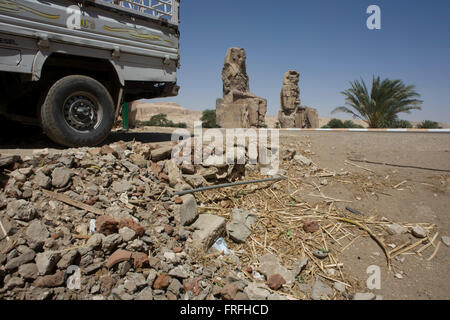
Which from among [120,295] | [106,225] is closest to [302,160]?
[106,225]

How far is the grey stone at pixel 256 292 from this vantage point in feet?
8.59

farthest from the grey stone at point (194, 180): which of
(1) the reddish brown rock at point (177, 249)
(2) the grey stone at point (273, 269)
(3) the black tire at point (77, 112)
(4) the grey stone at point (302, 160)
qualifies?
(4) the grey stone at point (302, 160)

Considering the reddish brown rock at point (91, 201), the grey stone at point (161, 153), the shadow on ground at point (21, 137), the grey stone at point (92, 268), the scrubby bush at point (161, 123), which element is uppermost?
the scrubby bush at point (161, 123)

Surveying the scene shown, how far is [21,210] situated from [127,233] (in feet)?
3.34

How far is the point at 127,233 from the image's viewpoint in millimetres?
2740

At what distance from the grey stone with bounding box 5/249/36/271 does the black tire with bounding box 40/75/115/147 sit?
2.04m

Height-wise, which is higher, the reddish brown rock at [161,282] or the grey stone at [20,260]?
the grey stone at [20,260]

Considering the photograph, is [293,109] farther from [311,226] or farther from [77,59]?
[77,59]

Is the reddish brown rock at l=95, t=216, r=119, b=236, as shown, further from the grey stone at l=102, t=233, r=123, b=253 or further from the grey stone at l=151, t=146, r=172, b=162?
the grey stone at l=151, t=146, r=172, b=162

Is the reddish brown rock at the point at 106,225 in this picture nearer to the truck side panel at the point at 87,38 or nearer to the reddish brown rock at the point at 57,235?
the reddish brown rock at the point at 57,235

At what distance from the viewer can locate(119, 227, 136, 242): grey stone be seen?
271 centimetres

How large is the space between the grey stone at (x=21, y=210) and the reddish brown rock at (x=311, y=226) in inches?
131

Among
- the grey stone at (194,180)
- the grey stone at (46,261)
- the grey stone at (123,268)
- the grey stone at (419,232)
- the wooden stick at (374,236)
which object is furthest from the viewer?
the grey stone at (194,180)
